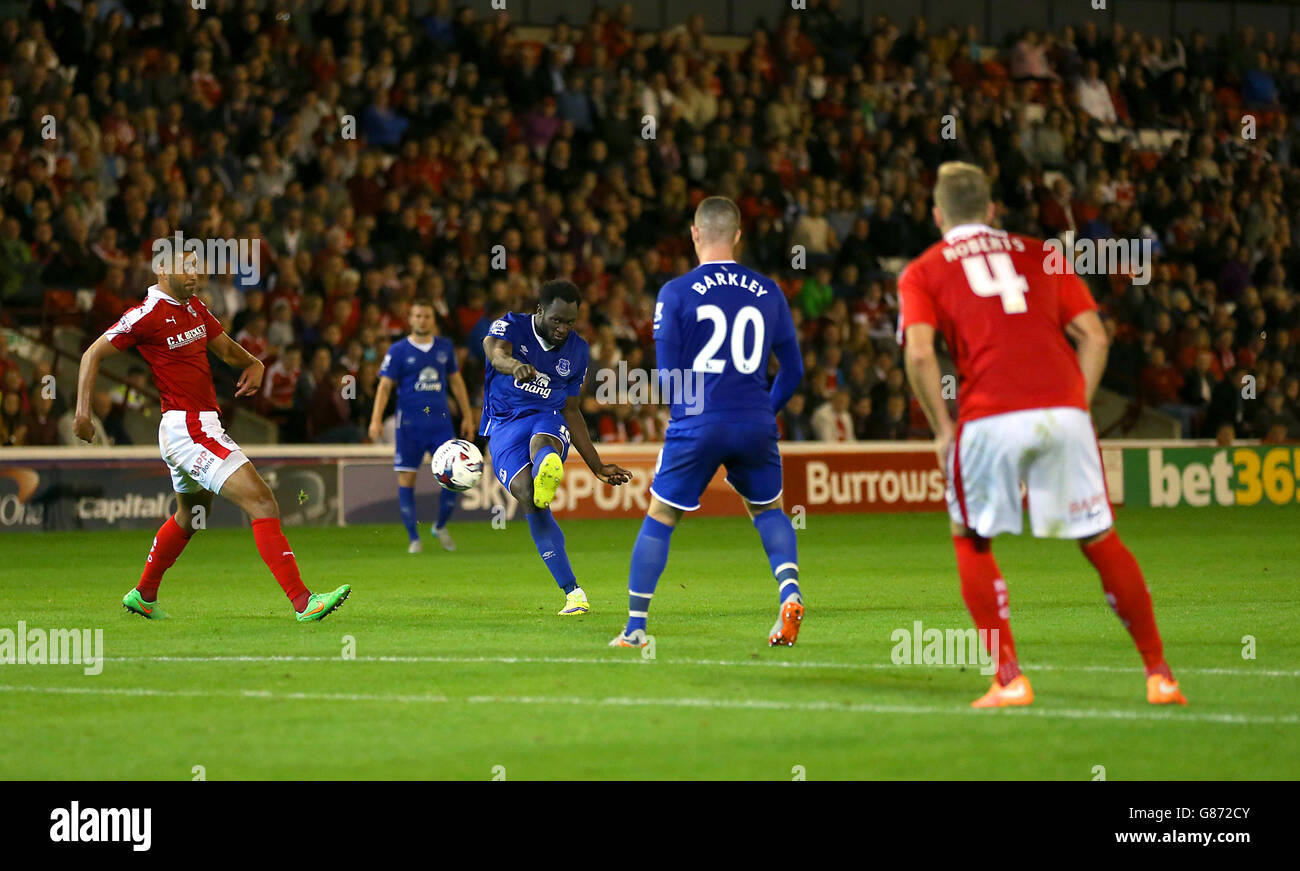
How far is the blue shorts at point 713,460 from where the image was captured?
9148mm

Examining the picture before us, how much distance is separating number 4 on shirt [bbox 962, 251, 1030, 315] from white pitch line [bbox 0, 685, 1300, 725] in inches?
65.0

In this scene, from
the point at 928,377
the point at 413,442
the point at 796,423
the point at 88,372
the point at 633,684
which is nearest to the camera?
the point at 928,377

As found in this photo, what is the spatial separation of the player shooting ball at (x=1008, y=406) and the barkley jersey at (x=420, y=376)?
1123 cm

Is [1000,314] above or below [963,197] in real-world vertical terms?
below

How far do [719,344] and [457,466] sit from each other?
4.88 m

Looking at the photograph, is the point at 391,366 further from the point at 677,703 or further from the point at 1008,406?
the point at 1008,406

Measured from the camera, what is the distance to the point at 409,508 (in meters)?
18.0

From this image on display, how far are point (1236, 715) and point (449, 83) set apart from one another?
20232 millimetres

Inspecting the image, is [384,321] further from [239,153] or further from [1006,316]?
[1006,316]

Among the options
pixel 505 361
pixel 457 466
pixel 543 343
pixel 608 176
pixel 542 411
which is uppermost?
pixel 608 176

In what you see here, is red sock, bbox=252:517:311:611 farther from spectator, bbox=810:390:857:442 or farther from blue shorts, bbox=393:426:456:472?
spectator, bbox=810:390:857:442

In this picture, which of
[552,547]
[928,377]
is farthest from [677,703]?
[552,547]

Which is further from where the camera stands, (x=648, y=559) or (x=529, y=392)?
(x=529, y=392)

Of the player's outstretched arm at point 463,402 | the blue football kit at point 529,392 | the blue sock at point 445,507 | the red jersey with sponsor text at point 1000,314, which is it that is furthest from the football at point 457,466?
the red jersey with sponsor text at point 1000,314
